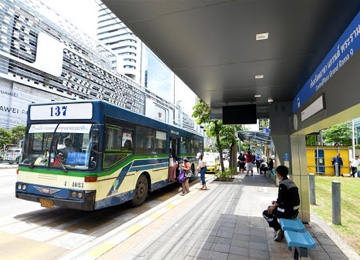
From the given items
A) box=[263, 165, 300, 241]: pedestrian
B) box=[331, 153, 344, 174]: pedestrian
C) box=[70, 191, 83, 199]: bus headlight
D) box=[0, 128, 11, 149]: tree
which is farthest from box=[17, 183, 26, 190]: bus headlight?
box=[0, 128, 11, 149]: tree

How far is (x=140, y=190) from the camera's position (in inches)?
296

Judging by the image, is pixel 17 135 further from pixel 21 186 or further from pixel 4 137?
pixel 21 186

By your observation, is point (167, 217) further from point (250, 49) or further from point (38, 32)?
point (38, 32)

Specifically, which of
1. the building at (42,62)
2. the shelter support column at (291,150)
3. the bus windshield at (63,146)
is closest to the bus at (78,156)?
the bus windshield at (63,146)

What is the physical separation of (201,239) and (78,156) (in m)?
3.31

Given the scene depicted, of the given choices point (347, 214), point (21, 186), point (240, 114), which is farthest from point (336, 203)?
point (21, 186)

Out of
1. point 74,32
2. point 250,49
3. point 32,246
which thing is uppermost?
point 74,32

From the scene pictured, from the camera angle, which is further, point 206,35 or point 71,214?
point 71,214

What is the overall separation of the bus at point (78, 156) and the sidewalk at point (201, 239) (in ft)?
A: 3.68

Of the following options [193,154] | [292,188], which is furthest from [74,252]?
[193,154]

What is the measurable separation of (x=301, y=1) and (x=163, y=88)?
437 ft

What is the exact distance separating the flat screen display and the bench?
4.35m

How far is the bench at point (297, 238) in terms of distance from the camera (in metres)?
3.18

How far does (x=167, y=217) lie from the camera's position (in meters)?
6.04
